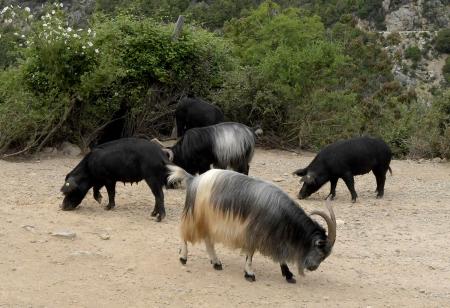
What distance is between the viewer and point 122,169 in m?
9.39

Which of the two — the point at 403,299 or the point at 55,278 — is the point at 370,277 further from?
the point at 55,278

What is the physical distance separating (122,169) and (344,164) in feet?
12.3

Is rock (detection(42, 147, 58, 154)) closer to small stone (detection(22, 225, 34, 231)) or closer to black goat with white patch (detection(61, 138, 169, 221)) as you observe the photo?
black goat with white patch (detection(61, 138, 169, 221))

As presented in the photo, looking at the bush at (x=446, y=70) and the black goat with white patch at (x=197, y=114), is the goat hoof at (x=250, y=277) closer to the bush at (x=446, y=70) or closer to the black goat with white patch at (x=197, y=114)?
the black goat with white patch at (x=197, y=114)

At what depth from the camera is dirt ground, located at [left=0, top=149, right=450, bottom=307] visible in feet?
22.1

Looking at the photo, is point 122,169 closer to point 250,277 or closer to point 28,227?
point 28,227

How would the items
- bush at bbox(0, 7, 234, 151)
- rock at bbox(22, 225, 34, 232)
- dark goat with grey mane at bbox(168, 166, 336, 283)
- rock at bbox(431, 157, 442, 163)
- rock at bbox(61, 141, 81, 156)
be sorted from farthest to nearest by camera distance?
rock at bbox(431, 157, 442, 163) → rock at bbox(61, 141, 81, 156) → bush at bbox(0, 7, 234, 151) → rock at bbox(22, 225, 34, 232) → dark goat with grey mane at bbox(168, 166, 336, 283)

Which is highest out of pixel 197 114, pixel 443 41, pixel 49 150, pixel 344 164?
pixel 443 41

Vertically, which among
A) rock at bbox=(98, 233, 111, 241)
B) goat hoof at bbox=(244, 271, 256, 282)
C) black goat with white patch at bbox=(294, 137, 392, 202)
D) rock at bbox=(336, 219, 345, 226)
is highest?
black goat with white patch at bbox=(294, 137, 392, 202)

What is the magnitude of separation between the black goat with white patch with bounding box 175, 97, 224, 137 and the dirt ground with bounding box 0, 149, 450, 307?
9.60ft

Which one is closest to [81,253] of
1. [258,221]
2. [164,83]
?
[258,221]

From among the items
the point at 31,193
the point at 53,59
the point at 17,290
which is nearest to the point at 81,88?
the point at 53,59

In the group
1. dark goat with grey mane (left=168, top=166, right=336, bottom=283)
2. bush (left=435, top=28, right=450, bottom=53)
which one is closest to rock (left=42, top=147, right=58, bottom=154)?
dark goat with grey mane (left=168, top=166, right=336, bottom=283)

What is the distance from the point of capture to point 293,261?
284 inches
